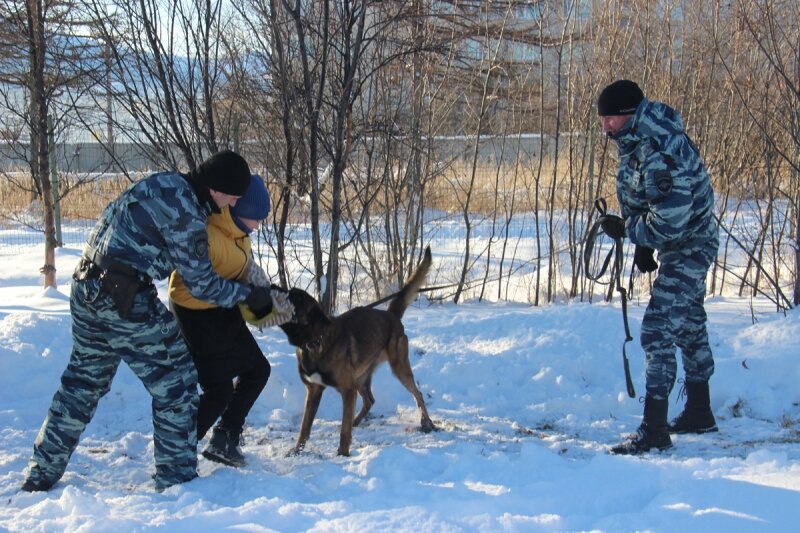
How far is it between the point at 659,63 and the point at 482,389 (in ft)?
16.9

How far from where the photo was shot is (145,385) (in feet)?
11.7

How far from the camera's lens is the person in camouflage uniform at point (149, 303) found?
11.0 feet

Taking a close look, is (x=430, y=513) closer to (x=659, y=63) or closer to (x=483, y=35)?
(x=483, y=35)

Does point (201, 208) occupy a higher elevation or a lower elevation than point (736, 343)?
higher

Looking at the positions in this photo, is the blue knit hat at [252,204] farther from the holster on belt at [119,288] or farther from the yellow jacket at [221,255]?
the holster on belt at [119,288]

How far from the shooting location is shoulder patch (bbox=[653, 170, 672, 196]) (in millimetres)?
3932

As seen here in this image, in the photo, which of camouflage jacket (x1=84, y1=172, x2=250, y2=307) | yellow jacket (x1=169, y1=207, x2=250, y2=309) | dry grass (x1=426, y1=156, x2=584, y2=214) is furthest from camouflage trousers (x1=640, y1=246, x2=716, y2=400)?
dry grass (x1=426, y1=156, x2=584, y2=214)

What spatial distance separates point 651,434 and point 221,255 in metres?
2.81

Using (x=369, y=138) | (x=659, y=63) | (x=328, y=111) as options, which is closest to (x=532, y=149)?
(x=659, y=63)

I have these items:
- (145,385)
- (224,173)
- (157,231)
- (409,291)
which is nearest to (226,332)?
(145,385)

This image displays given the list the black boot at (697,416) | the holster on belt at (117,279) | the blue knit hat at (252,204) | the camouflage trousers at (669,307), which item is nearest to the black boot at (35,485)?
the holster on belt at (117,279)

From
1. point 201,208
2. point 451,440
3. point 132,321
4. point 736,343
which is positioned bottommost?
point 451,440

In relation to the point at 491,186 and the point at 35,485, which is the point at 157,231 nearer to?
the point at 35,485

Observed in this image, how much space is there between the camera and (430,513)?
308cm
